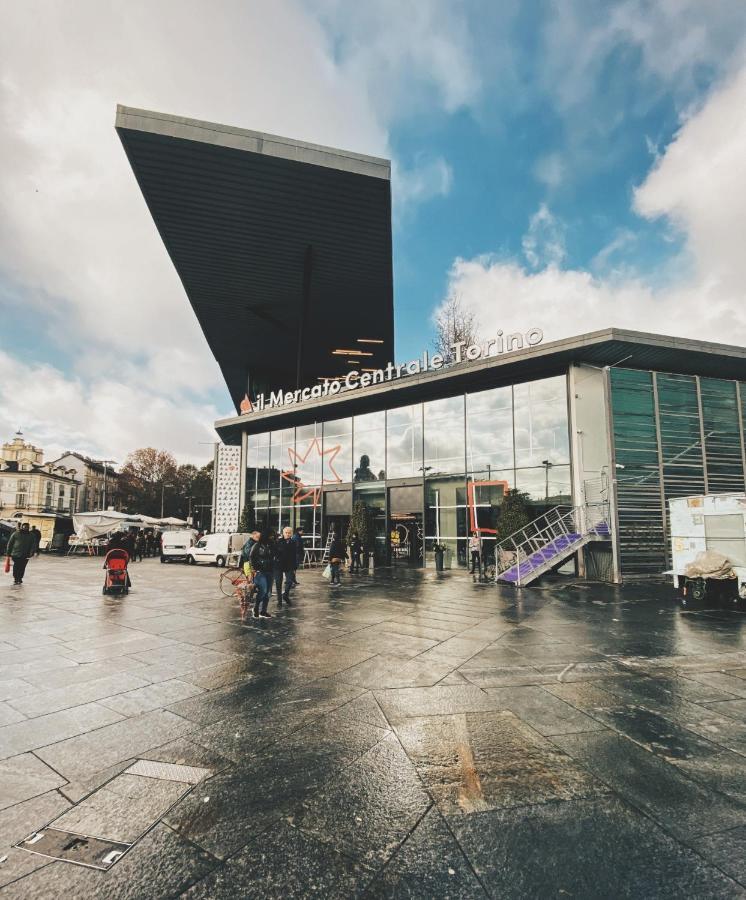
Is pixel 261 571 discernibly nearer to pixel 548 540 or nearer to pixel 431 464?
pixel 548 540

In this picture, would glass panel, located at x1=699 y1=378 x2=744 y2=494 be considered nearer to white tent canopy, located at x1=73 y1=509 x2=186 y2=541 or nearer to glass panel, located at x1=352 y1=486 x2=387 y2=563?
glass panel, located at x1=352 y1=486 x2=387 y2=563

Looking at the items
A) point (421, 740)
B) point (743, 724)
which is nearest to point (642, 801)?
point (421, 740)

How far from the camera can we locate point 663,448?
18.9 m

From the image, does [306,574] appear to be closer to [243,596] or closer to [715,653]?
[243,596]

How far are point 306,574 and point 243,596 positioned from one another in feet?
29.5

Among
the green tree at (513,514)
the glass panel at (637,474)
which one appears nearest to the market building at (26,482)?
the green tree at (513,514)

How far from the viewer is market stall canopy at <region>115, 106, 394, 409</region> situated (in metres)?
17.4

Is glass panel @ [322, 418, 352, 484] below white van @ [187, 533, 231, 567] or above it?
above

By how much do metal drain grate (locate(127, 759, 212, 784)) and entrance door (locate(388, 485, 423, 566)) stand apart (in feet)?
64.1

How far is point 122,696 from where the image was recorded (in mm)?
5355

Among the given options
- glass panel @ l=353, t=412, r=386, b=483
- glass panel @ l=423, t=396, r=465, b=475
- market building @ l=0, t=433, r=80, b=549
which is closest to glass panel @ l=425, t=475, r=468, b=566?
glass panel @ l=423, t=396, r=465, b=475

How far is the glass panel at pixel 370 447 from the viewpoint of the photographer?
2503 cm

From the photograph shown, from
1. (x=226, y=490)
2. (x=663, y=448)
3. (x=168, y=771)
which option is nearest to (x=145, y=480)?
(x=226, y=490)

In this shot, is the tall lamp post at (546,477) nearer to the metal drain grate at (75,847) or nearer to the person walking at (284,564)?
the person walking at (284,564)
